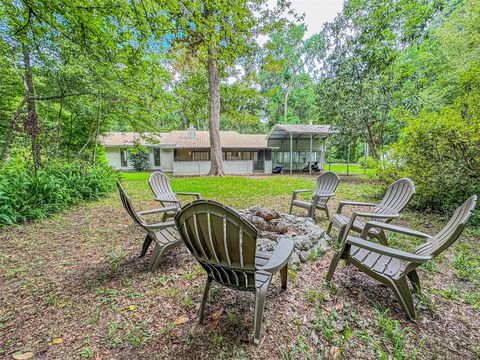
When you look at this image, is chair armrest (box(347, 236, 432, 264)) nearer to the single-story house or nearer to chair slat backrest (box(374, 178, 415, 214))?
chair slat backrest (box(374, 178, 415, 214))

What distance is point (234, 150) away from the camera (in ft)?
62.4

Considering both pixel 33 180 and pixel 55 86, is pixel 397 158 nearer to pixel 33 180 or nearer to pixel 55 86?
pixel 33 180

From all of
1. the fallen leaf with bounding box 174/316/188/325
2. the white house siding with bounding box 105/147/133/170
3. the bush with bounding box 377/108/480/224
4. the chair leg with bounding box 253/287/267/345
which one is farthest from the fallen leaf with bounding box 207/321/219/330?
the white house siding with bounding box 105/147/133/170

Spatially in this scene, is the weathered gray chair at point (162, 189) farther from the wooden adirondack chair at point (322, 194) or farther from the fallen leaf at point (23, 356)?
the fallen leaf at point (23, 356)

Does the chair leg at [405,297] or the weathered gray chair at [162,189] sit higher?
the weathered gray chair at [162,189]

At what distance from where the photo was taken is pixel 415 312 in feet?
6.97

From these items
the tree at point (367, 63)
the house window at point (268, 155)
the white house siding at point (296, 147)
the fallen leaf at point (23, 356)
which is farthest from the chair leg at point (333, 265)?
the white house siding at point (296, 147)

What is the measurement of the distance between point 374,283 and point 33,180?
7300 mm

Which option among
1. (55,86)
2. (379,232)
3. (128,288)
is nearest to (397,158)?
(379,232)

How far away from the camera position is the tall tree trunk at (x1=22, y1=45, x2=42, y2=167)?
5.31 m

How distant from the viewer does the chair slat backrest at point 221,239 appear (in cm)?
158

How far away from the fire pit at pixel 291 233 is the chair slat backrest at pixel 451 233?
1351 mm

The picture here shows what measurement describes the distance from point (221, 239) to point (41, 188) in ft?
20.2

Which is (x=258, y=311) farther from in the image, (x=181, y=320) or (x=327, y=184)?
(x=327, y=184)
